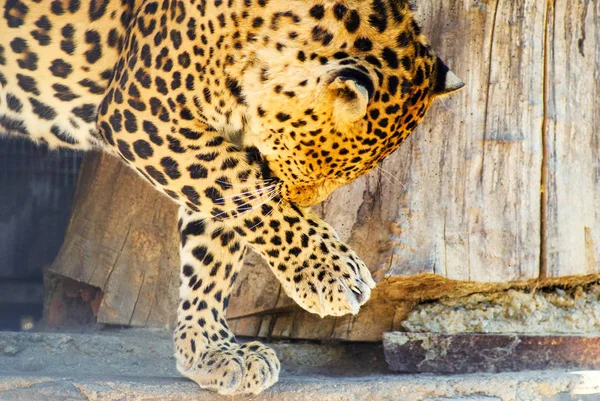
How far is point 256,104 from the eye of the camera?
12.9 feet

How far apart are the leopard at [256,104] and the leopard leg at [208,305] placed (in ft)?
0.05

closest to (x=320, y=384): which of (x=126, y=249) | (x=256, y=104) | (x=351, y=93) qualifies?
(x=256, y=104)

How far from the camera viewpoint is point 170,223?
19.1 feet

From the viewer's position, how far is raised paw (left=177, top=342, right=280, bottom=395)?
425cm

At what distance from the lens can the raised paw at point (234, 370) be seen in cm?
425

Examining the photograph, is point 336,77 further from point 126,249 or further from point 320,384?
point 126,249

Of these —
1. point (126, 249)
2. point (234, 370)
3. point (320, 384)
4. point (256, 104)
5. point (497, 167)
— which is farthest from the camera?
point (126, 249)

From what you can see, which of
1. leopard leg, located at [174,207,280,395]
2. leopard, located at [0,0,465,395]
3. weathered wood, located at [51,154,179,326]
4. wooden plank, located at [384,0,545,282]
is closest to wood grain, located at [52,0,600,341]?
wooden plank, located at [384,0,545,282]

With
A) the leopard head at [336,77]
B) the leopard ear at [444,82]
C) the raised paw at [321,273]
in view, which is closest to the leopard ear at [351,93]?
the leopard head at [336,77]

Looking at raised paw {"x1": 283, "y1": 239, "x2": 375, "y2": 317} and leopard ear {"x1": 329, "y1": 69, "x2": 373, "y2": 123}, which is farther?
raised paw {"x1": 283, "y1": 239, "x2": 375, "y2": 317}

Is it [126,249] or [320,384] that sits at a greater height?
[320,384]

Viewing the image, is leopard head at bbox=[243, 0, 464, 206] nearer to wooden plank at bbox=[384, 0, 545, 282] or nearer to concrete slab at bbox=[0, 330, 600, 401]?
wooden plank at bbox=[384, 0, 545, 282]

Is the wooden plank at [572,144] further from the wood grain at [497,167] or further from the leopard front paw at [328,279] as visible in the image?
the leopard front paw at [328,279]

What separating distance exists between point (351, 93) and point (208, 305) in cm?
157
